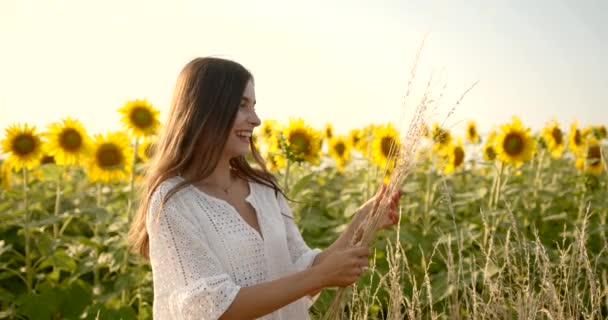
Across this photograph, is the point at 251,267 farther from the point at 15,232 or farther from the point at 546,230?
the point at 546,230

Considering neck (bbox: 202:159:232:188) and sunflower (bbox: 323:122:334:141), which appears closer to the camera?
neck (bbox: 202:159:232:188)

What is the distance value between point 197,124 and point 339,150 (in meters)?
4.30

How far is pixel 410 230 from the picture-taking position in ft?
15.7

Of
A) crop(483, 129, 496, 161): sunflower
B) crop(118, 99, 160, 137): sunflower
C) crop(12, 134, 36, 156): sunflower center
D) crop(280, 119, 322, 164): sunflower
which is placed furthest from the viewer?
crop(483, 129, 496, 161): sunflower

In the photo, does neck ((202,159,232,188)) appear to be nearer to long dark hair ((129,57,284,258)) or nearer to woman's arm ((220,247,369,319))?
long dark hair ((129,57,284,258))

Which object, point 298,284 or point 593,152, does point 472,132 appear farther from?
point 298,284

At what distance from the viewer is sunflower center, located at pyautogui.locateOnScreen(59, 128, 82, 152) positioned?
515 centimetres

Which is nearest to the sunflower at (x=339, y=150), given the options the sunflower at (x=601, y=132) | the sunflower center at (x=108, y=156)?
the sunflower center at (x=108, y=156)

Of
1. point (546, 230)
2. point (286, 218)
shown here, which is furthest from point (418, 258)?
point (286, 218)

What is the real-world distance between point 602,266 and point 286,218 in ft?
10.9

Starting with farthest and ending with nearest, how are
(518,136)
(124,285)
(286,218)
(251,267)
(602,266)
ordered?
(518,136), (602,266), (124,285), (286,218), (251,267)

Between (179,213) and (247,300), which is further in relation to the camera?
(179,213)

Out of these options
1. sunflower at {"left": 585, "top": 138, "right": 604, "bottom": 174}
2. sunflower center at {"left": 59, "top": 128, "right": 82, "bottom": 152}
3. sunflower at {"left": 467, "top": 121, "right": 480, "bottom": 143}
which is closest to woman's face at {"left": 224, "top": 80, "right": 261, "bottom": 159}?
sunflower center at {"left": 59, "top": 128, "right": 82, "bottom": 152}

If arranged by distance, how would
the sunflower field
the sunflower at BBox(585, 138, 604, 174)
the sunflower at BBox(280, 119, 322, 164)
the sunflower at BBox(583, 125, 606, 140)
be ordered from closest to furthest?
the sunflower field
the sunflower at BBox(280, 119, 322, 164)
the sunflower at BBox(585, 138, 604, 174)
the sunflower at BBox(583, 125, 606, 140)
